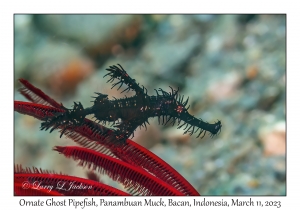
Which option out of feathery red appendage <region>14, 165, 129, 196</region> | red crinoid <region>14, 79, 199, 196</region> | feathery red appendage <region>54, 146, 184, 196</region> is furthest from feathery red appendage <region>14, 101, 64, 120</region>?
feathery red appendage <region>14, 165, 129, 196</region>

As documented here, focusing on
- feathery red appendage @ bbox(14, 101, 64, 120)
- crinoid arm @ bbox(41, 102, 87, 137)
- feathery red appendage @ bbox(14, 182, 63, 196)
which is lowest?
feathery red appendage @ bbox(14, 182, 63, 196)

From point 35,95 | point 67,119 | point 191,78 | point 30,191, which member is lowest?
point 30,191

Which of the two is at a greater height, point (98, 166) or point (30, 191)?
point (98, 166)

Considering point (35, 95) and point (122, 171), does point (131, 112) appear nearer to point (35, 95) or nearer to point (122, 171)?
point (122, 171)

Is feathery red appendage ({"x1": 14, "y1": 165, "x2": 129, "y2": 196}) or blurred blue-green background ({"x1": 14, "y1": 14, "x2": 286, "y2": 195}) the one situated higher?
blurred blue-green background ({"x1": 14, "y1": 14, "x2": 286, "y2": 195})

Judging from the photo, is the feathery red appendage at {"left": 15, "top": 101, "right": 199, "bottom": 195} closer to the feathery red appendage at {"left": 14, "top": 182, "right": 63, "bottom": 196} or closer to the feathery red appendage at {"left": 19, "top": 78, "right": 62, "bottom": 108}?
the feathery red appendage at {"left": 19, "top": 78, "right": 62, "bottom": 108}

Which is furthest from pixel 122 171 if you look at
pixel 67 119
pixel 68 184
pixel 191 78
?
pixel 191 78
